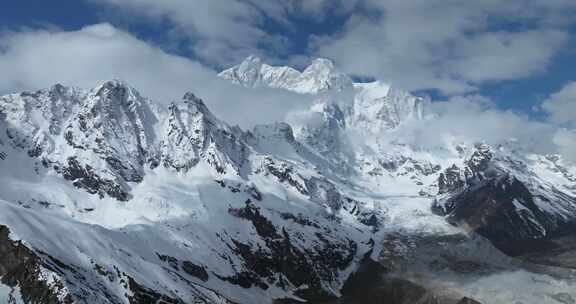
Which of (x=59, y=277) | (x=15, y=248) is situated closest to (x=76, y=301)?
(x=59, y=277)

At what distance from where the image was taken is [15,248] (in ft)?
644

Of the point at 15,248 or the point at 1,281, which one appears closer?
the point at 1,281

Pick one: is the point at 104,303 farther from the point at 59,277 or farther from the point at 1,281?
the point at 1,281

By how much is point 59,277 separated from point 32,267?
7.64 metres

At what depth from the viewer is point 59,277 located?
189m

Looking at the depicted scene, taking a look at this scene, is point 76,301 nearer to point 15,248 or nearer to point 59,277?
point 59,277

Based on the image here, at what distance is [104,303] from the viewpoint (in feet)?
650

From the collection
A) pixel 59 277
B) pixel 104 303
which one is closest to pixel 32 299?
pixel 59 277

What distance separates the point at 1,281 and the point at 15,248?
1457 cm

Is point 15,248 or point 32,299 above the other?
point 15,248

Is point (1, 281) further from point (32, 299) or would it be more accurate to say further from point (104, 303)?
point (104, 303)

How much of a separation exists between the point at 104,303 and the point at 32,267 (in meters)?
22.2

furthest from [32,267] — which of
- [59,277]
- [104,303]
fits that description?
[104,303]

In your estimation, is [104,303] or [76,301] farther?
[104,303]
